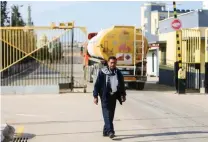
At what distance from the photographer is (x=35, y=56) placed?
17781mm

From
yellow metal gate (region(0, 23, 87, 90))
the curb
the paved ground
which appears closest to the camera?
the curb

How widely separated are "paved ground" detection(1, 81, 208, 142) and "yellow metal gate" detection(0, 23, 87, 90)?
5.61 feet

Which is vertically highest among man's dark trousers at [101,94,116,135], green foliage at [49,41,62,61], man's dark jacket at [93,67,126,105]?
green foliage at [49,41,62,61]

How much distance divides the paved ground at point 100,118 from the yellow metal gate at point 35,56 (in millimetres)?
1711

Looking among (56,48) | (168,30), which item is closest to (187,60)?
(168,30)

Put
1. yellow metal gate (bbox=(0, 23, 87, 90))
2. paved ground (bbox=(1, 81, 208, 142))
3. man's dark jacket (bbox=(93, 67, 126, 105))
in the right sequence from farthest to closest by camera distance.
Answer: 1. yellow metal gate (bbox=(0, 23, 87, 90))
2. paved ground (bbox=(1, 81, 208, 142))
3. man's dark jacket (bbox=(93, 67, 126, 105))

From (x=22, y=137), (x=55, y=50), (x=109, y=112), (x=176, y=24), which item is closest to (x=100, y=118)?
(x=109, y=112)

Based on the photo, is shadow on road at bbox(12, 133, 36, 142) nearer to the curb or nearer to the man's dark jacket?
the curb

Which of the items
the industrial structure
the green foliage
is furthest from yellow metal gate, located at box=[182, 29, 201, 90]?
the green foliage

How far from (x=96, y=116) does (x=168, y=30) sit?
14.5 meters

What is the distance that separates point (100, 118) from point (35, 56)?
293 inches

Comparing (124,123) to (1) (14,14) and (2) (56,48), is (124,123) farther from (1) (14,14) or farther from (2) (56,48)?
(1) (14,14)

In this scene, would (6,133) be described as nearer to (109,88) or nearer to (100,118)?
(109,88)

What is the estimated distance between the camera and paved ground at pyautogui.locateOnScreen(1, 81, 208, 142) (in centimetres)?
873
